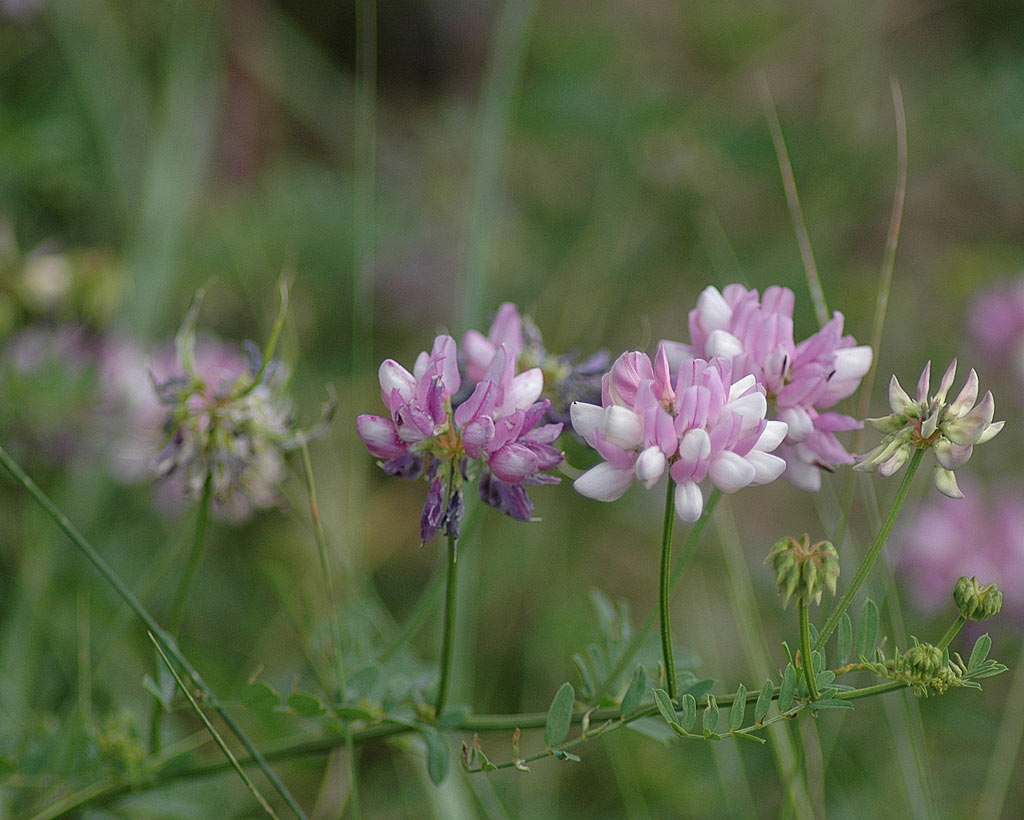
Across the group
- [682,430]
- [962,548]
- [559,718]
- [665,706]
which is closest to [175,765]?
[559,718]

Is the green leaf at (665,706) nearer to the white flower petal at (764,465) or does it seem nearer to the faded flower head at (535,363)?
the white flower petal at (764,465)

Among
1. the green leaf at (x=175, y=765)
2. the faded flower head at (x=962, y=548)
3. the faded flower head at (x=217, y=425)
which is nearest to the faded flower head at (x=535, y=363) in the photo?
the faded flower head at (x=217, y=425)

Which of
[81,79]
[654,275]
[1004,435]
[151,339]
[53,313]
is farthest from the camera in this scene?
[654,275]

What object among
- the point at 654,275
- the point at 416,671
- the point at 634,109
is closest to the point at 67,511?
the point at 416,671

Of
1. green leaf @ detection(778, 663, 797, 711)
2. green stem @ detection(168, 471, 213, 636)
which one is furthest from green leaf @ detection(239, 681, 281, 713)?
green leaf @ detection(778, 663, 797, 711)

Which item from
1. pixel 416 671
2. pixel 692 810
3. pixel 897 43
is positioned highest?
pixel 897 43

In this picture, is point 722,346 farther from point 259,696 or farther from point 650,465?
point 259,696

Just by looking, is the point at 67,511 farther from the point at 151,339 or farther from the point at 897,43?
the point at 897,43
